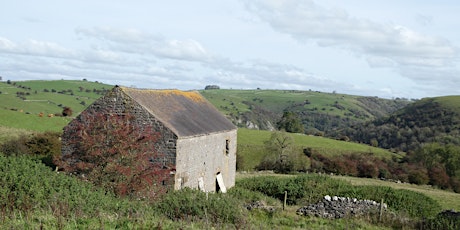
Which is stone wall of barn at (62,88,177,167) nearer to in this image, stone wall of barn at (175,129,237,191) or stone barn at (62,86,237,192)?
stone barn at (62,86,237,192)

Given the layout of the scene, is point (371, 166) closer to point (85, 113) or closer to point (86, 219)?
point (85, 113)

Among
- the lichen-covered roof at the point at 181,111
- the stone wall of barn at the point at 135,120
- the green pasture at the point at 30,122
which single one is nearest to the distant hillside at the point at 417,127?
the green pasture at the point at 30,122

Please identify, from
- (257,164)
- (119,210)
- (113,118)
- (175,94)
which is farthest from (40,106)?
(119,210)

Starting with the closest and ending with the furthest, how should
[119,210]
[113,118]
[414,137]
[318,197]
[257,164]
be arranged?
[119,210] < [113,118] < [318,197] < [257,164] < [414,137]

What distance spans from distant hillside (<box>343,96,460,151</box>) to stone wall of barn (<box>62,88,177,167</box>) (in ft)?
244

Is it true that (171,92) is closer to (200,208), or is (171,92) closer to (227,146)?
(227,146)

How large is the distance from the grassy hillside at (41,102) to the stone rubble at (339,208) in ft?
130

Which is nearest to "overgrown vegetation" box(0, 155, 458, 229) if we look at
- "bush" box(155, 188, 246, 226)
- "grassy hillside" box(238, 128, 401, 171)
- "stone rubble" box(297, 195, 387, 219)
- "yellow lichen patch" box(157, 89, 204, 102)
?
"bush" box(155, 188, 246, 226)

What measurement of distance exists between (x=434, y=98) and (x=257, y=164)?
3706 inches

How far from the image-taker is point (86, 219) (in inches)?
462

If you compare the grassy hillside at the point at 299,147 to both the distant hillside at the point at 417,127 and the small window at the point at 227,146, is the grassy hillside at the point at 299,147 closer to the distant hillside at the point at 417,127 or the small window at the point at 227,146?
the distant hillside at the point at 417,127

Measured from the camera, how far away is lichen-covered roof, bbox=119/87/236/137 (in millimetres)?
23984

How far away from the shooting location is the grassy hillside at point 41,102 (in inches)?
2226

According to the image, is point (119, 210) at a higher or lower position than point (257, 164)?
higher
